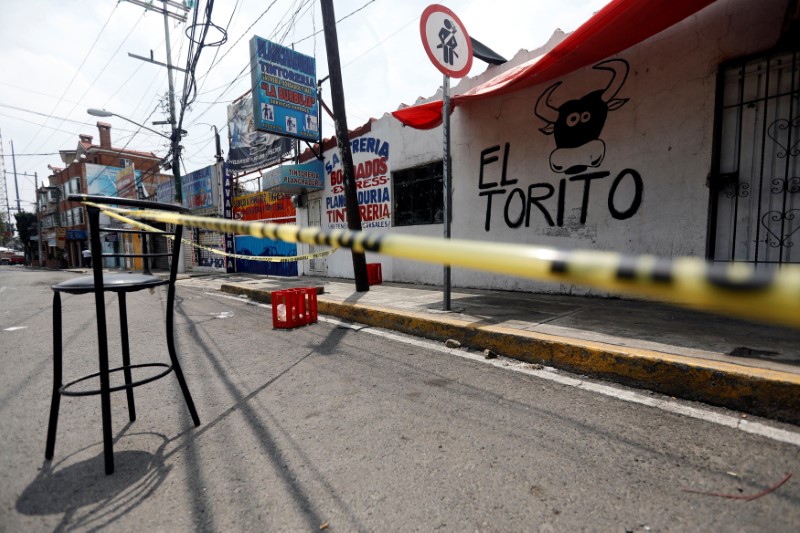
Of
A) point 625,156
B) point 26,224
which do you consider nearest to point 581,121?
point 625,156

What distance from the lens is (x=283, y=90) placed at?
9.68m

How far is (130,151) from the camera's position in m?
33.7

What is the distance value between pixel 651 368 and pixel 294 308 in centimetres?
389

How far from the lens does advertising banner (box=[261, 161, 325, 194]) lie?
948 centimetres

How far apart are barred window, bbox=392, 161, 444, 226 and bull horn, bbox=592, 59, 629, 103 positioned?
3042 mm

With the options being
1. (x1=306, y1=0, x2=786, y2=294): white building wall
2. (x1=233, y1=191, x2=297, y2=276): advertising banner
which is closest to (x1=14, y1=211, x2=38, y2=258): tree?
(x1=233, y1=191, x2=297, y2=276): advertising banner

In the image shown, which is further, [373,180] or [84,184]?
[84,184]

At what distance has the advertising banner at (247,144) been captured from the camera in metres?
13.4

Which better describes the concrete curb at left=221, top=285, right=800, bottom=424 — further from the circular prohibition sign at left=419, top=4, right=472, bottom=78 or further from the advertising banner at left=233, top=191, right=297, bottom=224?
the advertising banner at left=233, top=191, right=297, bottom=224

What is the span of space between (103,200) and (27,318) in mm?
6554

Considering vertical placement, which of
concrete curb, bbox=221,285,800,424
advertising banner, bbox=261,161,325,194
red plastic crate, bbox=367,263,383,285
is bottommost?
concrete curb, bbox=221,285,800,424

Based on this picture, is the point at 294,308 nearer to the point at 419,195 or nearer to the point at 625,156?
the point at 419,195

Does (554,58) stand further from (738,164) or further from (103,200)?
(103,200)

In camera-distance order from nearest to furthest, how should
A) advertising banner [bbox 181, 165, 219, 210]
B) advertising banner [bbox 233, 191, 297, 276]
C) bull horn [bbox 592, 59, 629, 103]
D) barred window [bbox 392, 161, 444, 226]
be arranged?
bull horn [bbox 592, 59, 629, 103] < barred window [bbox 392, 161, 444, 226] < advertising banner [bbox 233, 191, 297, 276] < advertising banner [bbox 181, 165, 219, 210]
